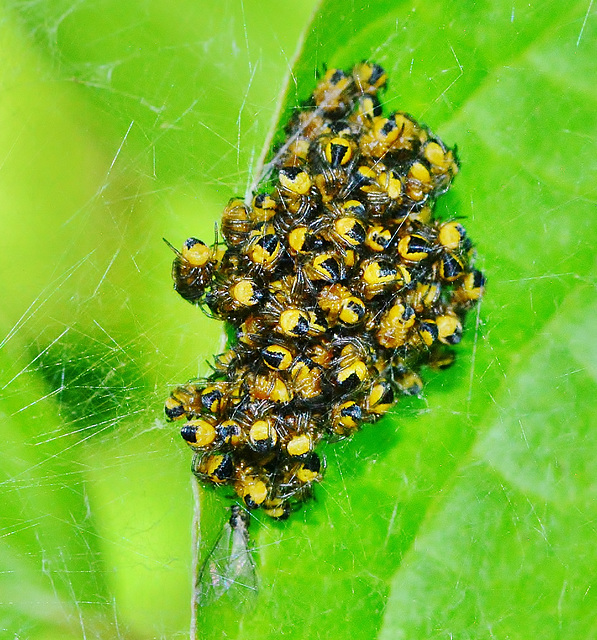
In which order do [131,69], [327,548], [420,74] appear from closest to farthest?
[327,548], [420,74], [131,69]

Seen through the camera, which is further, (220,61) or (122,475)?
(220,61)

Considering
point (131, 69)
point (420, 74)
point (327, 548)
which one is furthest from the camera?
point (131, 69)

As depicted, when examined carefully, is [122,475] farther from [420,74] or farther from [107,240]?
Answer: [420,74]

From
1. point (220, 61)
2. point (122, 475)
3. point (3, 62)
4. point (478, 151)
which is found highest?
point (3, 62)

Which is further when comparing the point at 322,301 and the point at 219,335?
the point at 219,335

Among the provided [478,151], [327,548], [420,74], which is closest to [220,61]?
[420,74]

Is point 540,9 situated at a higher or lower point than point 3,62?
lower

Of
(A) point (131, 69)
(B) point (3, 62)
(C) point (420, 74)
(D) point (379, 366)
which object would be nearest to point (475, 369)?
(D) point (379, 366)
